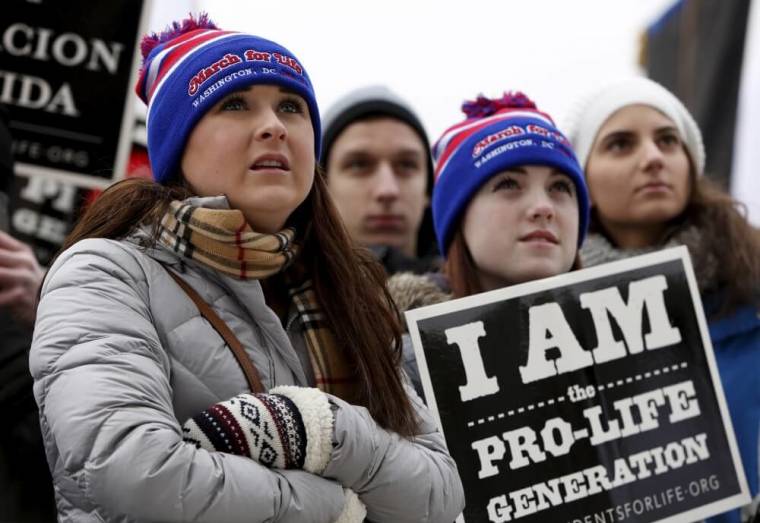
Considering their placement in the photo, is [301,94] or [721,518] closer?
[301,94]

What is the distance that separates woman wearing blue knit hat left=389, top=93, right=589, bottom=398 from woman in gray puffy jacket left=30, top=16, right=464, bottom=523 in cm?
57

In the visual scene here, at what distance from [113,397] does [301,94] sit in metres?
0.73

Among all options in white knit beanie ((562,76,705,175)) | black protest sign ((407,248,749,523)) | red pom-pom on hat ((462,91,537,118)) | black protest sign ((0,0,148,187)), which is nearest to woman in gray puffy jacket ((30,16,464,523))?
black protest sign ((407,248,749,523))

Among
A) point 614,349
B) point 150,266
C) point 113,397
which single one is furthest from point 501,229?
point 113,397

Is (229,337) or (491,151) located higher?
(491,151)

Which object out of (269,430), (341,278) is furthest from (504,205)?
(269,430)

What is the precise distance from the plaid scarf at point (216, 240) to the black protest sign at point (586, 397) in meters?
0.56

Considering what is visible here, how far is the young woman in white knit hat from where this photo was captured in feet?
9.80

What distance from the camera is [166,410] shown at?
156cm

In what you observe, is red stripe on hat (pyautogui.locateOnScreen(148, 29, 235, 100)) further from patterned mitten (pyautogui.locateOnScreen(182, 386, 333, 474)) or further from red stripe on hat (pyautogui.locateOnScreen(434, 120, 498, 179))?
red stripe on hat (pyautogui.locateOnScreen(434, 120, 498, 179))

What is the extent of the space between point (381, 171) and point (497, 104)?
82 centimetres

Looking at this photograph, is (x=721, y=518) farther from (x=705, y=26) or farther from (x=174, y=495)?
(x=705, y=26)

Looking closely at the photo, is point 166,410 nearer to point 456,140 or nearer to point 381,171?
point 456,140

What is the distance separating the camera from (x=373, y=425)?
69.7 inches
